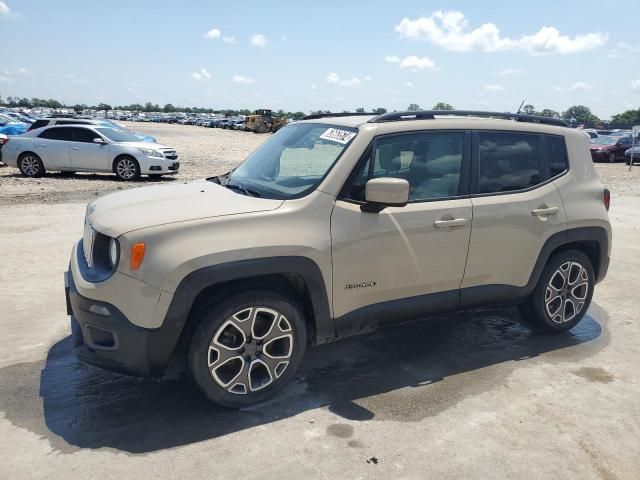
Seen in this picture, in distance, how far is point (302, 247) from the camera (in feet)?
11.3

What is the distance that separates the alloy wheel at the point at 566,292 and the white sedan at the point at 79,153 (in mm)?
12495

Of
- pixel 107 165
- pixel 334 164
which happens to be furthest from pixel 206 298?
pixel 107 165

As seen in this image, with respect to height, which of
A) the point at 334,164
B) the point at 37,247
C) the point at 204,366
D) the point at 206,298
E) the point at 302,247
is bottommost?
the point at 37,247

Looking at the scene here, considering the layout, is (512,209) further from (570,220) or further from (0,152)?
(0,152)

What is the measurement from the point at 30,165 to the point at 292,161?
44.3 ft

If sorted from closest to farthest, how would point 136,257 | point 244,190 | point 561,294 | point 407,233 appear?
point 136,257, point 407,233, point 244,190, point 561,294

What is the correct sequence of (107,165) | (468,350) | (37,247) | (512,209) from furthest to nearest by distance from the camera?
(107,165)
(37,247)
(468,350)
(512,209)

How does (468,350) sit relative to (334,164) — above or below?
below

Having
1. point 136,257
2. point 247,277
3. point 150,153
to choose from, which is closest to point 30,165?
point 150,153

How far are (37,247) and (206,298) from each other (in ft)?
16.8

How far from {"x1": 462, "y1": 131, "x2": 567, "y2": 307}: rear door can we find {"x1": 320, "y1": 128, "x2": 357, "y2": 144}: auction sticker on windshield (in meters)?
1.03

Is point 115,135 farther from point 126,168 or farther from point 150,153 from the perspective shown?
point 150,153

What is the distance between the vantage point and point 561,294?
4781 millimetres

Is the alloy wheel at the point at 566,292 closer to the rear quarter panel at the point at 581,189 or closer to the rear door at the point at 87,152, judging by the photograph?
the rear quarter panel at the point at 581,189
